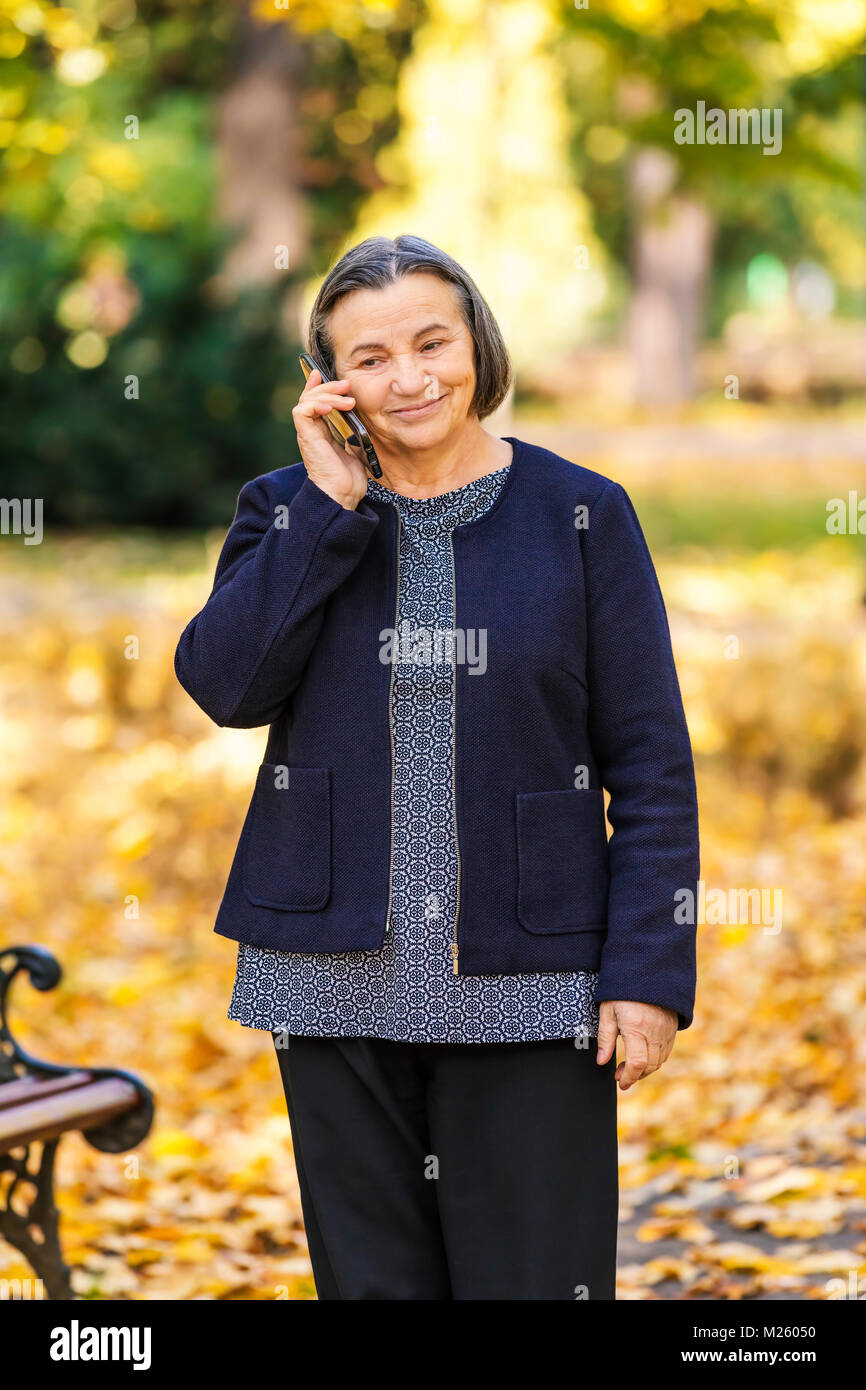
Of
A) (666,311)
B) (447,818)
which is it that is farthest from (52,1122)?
(666,311)

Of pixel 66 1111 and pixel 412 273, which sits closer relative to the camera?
pixel 412 273

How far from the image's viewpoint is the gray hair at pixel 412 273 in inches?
93.1

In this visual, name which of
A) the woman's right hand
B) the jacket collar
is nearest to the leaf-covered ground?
the jacket collar

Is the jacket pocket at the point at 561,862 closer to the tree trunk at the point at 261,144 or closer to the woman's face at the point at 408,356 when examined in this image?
the woman's face at the point at 408,356

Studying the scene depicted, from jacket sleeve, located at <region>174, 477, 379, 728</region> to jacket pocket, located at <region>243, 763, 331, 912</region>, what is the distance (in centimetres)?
12

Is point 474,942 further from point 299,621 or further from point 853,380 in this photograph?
point 853,380

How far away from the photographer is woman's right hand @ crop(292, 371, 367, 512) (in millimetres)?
2357

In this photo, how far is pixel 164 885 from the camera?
699 centimetres

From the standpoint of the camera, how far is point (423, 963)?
2.35 meters

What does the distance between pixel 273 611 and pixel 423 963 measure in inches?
21.1

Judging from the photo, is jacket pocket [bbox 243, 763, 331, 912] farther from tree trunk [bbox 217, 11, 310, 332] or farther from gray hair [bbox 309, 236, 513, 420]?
tree trunk [bbox 217, 11, 310, 332]
